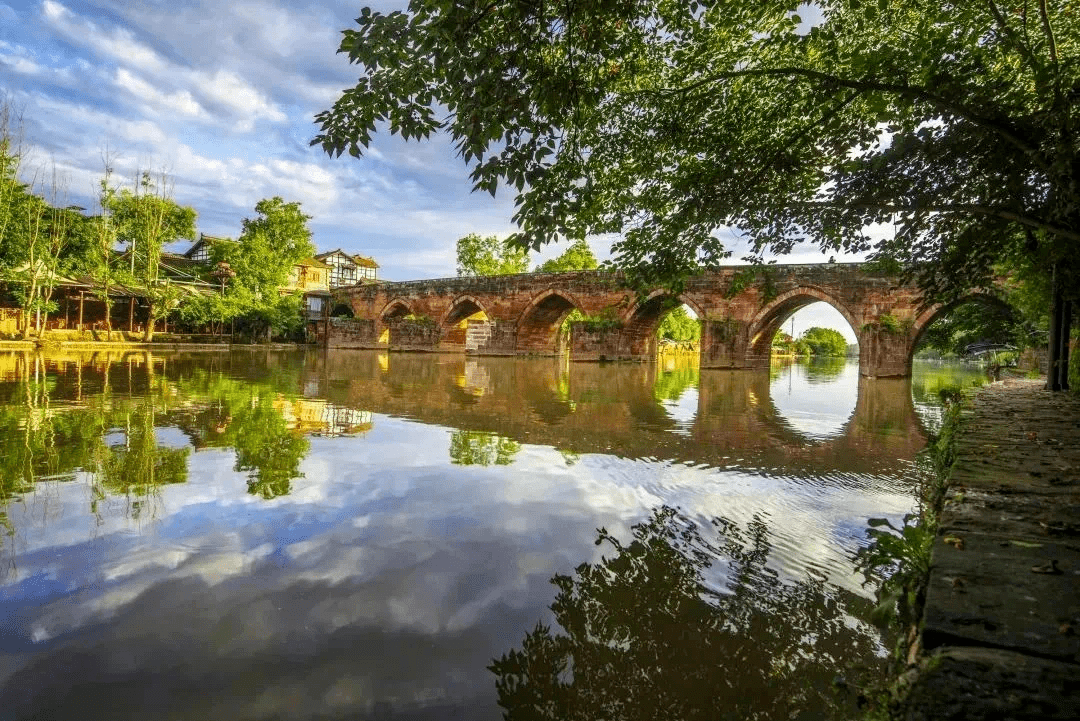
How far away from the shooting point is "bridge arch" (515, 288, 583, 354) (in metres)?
30.8

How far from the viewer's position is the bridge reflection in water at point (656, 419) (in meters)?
6.35

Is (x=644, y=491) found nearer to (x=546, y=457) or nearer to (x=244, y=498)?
(x=546, y=457)

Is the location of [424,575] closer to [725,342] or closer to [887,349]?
[887,349]

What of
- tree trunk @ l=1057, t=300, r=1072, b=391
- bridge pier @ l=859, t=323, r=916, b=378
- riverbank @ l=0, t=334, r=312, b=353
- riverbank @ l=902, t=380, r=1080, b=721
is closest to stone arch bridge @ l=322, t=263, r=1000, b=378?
bridge pier @ l=859, t=323, r=916, b=378

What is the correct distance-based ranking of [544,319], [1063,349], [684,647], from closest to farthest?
1. [684,647]
2. [1063,349]
3. [544,319]

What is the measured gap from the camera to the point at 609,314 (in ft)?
91.8

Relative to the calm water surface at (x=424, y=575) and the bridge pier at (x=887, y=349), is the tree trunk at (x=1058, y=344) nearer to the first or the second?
the calm water surface at (x=424, y=575)

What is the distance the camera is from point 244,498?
404 cm

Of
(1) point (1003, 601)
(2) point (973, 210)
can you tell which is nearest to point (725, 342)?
(2) point (973, 210)

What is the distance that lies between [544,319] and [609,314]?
6103 mm

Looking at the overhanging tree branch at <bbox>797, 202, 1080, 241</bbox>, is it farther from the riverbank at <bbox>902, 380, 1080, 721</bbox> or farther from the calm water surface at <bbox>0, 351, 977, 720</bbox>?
the riverbank at <bbox>902, 380, 1080, 721</bbox>

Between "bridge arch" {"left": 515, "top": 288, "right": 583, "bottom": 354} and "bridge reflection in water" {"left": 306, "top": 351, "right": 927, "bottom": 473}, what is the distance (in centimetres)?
1620

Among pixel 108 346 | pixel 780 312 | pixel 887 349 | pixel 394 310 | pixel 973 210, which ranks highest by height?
pixel 394 310

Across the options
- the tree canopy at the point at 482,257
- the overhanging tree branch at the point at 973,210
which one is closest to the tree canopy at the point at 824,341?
the tree canopy at the point at 482,257
